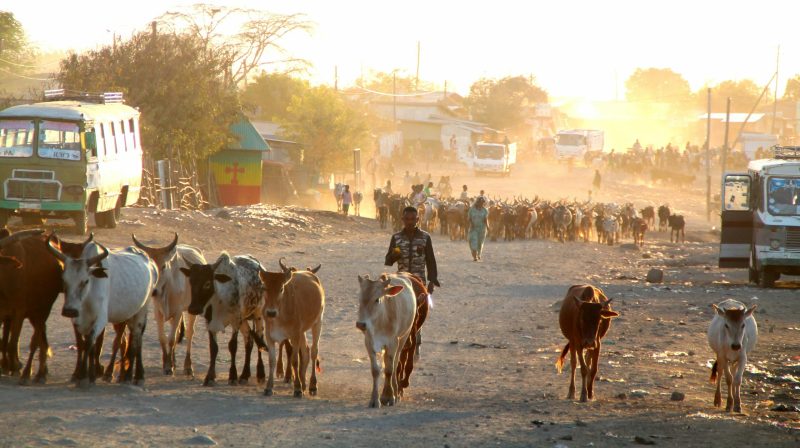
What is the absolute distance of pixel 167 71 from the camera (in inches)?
1432

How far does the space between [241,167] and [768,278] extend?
79.9 ft

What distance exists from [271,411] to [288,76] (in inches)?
2355

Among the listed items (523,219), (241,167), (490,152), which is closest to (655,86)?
(490,152)

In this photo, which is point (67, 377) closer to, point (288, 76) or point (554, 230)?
point (554, 230)

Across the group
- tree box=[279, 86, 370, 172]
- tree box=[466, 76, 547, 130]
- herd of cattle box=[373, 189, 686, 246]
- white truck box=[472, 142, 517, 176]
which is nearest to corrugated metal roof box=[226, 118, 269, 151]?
herd of cattle box=[373, 189, 686, 246]

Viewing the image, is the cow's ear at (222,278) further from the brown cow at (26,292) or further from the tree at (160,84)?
the tree at (160,84)

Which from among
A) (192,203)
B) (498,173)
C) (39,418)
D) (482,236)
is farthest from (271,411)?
(498,173)

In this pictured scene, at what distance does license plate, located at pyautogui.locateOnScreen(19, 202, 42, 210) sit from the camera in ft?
69.2

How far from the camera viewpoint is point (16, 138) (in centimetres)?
2138

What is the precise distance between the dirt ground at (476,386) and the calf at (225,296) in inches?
11.8

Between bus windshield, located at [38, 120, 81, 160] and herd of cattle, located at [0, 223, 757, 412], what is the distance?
36.8ft

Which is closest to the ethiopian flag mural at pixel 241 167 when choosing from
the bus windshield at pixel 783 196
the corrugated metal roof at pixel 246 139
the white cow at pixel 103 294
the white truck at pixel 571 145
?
the corrugated metal roof at pixel 246 139

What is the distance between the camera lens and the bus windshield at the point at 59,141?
21.5 m

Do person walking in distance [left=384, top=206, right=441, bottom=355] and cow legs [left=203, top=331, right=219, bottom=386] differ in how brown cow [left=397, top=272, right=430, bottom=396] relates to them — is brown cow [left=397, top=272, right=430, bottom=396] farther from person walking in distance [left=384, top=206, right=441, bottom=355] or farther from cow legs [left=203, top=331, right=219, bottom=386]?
cow legs [left=203, top=331, right=219, bottom=386]
